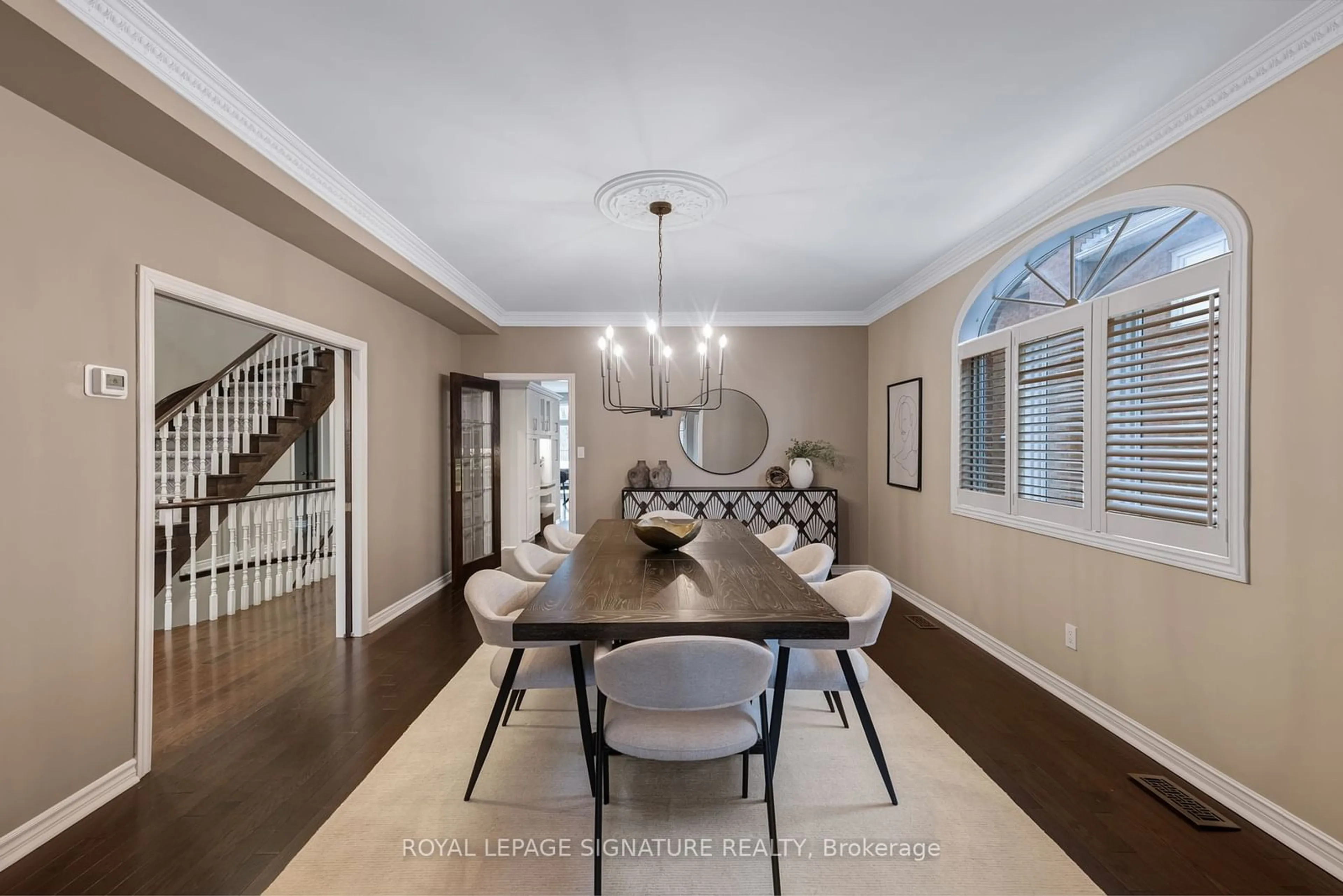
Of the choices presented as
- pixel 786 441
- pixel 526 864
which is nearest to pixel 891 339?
pixel 786 441

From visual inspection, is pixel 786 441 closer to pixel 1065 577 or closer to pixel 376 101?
pixel 1065 577

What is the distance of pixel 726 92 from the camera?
Result: 7.09 ft

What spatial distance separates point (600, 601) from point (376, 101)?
1981 millimetres

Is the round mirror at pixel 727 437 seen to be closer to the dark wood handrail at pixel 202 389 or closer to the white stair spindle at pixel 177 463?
the dark wood handrail at pixel 202 389

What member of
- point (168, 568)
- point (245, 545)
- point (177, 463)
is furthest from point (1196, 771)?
point (177, 463)

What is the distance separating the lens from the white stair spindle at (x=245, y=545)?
4.52 metres

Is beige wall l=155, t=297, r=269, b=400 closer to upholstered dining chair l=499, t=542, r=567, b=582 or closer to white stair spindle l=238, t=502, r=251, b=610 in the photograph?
white stair spindle l=238, t=502, r=251, b=610

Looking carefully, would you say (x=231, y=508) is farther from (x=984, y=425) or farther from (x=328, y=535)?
(x=984, y=425)

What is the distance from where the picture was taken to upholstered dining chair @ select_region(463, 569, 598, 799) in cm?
202

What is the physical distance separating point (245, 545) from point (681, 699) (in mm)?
4299

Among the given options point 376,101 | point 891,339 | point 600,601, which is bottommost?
point 600,601

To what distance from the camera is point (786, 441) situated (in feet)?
19.2

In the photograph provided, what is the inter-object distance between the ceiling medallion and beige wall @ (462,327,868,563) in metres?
2.54

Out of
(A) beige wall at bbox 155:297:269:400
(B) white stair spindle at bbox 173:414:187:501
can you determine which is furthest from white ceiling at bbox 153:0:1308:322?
(A) beige wall at bbox 155:297:269:400
